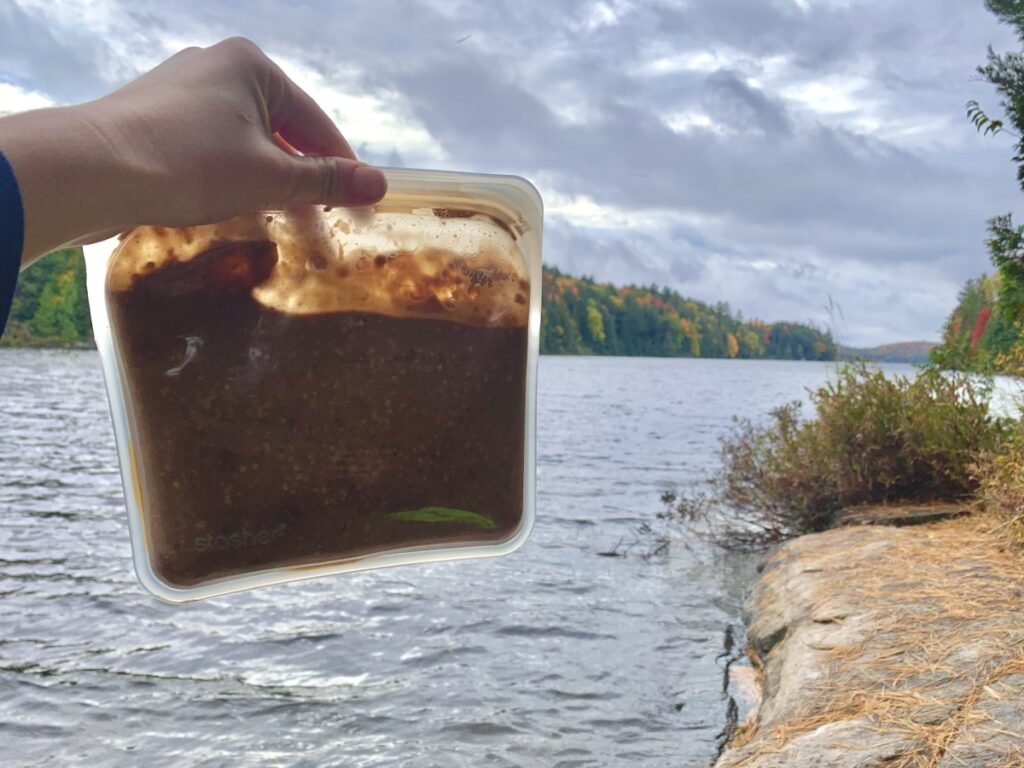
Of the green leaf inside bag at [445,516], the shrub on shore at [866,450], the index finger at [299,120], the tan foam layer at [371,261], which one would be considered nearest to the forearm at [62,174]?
the tan foam layer at [371,261]

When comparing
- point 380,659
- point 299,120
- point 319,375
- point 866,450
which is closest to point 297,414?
point 319,375

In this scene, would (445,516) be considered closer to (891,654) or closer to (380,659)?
(891,654)

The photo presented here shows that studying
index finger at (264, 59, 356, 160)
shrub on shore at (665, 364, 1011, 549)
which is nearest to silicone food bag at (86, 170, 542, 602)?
index finger at (264, 59, 356, 160)

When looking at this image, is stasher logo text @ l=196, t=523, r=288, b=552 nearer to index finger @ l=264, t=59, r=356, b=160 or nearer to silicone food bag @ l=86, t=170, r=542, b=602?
silicone food bag @ l=86, t=170, r=542, b=602

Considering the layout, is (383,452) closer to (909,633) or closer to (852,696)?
(852,696)

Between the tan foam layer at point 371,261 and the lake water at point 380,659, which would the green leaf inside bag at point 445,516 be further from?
the lake water at point 380,659

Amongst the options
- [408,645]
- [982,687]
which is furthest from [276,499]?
[408,645]
